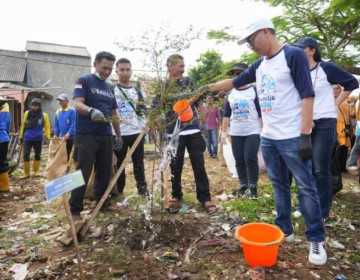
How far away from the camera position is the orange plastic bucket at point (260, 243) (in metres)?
2.30

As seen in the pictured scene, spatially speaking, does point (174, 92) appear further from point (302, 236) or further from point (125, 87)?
point (302, 236)

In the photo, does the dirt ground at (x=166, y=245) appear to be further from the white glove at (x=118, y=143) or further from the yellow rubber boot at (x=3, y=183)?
the yellow rubber boot at (x=3, y=183)

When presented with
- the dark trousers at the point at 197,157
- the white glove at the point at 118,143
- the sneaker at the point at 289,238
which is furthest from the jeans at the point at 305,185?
the white glove at the point at 118,143

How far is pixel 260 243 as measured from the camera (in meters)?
2.27

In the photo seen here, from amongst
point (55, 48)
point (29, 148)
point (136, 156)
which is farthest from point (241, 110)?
point (55, 48)

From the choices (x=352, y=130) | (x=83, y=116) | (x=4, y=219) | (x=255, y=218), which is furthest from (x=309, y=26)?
(x=4, y=219)

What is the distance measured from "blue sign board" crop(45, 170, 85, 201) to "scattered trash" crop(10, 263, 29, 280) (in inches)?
37.9

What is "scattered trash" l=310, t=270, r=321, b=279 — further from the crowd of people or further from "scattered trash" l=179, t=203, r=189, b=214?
"scattered trash" l=179, t=203, r=189, b=214

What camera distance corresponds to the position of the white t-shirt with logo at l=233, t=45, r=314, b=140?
233 centimetres

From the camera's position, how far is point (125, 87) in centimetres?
439

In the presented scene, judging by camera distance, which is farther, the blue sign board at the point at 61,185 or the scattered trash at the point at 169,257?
the scattered trash at the point at 169,257

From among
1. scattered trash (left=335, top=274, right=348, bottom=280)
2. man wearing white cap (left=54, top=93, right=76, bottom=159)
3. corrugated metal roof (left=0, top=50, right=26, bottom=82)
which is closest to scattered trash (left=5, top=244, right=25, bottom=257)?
scattered trash (left=335, top=274, right=348, bottom=280)

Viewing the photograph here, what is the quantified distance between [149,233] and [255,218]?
4.43 ft

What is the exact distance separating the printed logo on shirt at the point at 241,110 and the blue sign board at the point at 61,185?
2738 millimetres
